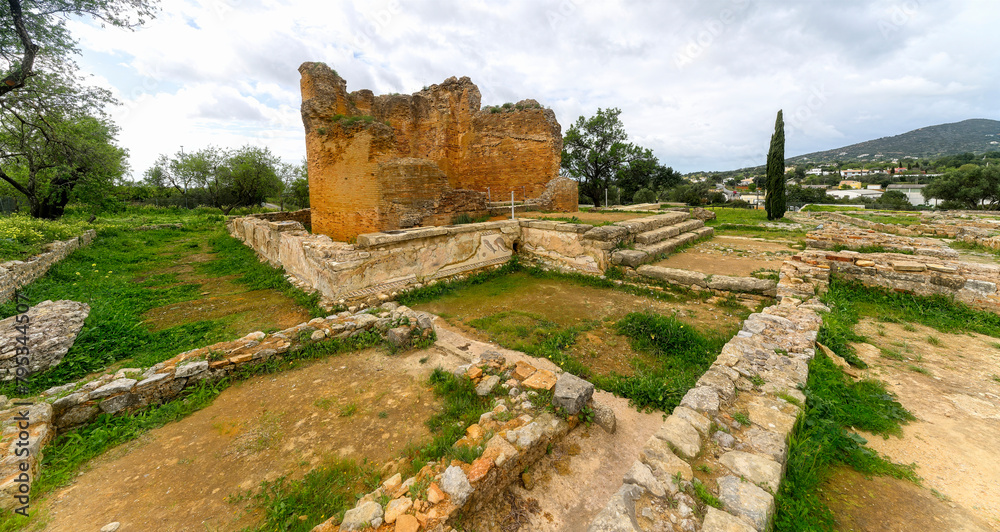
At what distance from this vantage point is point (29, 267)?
6637mm

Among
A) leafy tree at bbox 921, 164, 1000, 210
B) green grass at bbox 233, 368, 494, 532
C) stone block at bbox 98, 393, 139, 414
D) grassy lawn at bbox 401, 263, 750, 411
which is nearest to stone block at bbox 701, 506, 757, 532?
green grass at bbox 233, 368, 494, 532

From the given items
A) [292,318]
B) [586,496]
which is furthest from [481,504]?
[292,318]

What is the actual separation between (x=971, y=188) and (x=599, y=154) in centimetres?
2340

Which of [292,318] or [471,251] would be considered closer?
[292,318]

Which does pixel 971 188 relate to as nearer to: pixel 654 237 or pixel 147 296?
pixel 654 237

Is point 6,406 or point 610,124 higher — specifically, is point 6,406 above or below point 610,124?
below

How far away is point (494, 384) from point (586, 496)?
1.32 meters

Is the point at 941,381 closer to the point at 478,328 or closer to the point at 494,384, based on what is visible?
the point at 494,384

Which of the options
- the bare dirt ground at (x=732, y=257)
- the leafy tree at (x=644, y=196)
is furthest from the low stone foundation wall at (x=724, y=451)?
the leafy tree at (x=644, y=196)

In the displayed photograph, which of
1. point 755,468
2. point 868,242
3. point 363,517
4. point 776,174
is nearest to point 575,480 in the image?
point 755,468

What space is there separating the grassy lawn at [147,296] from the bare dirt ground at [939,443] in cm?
648

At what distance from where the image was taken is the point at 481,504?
226 cm

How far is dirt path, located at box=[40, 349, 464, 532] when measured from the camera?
2271 millimetres

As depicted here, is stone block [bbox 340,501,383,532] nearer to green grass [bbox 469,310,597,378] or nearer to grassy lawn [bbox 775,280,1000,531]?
grassy lawn [bbox 775,280,1000,531]
